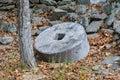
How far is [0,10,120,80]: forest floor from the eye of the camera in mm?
6844

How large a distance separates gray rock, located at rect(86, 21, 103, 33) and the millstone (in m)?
0.58

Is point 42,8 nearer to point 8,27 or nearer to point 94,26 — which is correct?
point 8,27

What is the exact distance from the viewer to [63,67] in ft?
23.6

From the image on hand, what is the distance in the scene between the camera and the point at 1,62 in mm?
7938

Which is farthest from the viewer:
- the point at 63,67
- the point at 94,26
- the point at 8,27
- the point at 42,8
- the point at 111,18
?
the point at 42,8

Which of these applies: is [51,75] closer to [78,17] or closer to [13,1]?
[78,17]

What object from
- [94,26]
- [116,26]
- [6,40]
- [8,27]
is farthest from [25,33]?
[8,27]

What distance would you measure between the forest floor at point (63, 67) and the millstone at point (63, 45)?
5.8 inches

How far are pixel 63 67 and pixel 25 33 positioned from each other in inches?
41.6

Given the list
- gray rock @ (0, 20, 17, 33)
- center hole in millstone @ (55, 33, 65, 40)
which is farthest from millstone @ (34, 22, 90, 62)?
gray rock @ (0, 20, 17, 33)

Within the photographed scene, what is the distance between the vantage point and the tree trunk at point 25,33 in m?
7.08

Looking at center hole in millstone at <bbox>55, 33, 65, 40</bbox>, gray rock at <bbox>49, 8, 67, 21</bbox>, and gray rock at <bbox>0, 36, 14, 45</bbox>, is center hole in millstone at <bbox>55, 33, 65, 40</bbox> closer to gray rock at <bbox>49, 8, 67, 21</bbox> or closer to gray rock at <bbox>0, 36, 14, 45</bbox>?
gray rock at <bbox>0, 36, 14, 45</bbox>

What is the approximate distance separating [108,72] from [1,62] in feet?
8.23

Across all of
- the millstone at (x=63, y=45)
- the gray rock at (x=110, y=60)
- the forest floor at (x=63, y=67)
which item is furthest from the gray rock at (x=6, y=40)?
the gray rock at (x=110, y=60)
